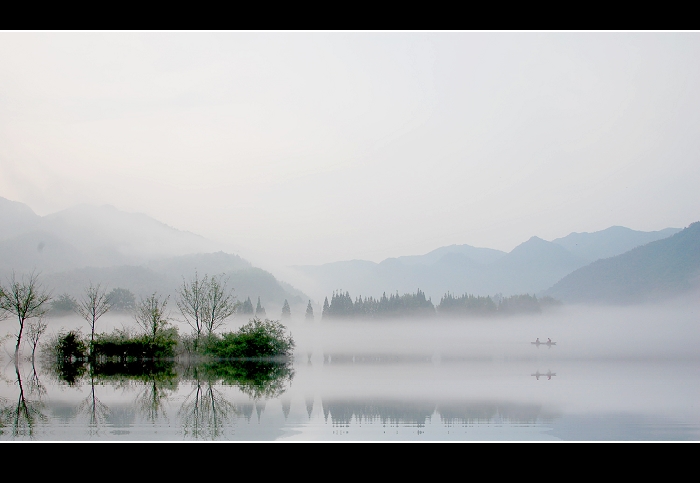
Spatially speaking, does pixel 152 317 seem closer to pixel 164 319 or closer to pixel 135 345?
pixel 164 319

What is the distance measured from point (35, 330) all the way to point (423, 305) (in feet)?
28.0

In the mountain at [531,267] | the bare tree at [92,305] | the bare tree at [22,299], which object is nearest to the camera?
the bare tree at [22,299]

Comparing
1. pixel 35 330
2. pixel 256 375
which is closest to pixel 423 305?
pixel 256 375

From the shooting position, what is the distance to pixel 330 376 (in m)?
10.3

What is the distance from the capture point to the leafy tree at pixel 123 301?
43.1 feet

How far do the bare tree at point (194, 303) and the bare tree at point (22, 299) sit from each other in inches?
105

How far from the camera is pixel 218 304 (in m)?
13.2

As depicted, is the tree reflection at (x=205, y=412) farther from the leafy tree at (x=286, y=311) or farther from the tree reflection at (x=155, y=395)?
the leafy tree at (x=286, y=311)

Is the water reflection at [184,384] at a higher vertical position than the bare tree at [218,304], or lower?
lower

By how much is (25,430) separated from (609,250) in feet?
46.2

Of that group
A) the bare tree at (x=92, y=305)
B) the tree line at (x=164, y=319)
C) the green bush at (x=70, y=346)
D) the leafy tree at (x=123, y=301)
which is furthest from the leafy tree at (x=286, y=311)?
the green bush at (x=70, y=346)
